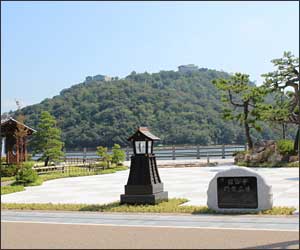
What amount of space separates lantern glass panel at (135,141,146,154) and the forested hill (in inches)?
1162

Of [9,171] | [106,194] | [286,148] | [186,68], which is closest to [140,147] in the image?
[106,194]

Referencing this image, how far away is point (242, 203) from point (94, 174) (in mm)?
14300

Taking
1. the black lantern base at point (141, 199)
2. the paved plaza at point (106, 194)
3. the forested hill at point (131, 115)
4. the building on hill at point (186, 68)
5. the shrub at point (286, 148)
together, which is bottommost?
the paved plaza at point (106, 194)

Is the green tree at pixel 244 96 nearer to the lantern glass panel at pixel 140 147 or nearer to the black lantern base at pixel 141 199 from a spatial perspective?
the lantern glass panel at pixel 140 147

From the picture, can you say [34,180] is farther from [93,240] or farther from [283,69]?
[283,69]

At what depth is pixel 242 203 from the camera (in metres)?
9.30

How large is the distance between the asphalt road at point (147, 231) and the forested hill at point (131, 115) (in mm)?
31856

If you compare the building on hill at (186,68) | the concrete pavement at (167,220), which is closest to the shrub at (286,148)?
the concrete pavement at (167,220)

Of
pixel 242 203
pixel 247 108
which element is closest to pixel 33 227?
pixel 242 203

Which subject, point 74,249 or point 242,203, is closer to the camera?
point 74,249

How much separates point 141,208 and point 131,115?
35406 millimetres

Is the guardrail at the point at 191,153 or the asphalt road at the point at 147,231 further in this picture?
the guardrail at the point at 191,153

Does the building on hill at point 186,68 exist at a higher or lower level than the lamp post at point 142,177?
higher

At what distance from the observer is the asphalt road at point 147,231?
256 inches
